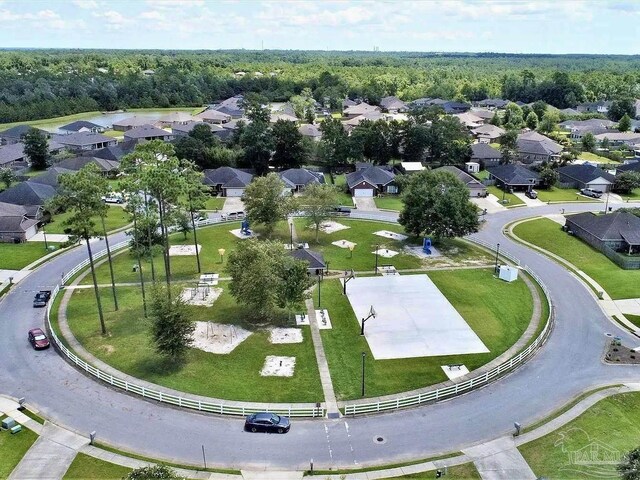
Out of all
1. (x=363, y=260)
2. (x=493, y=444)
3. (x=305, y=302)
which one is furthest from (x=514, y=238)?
(x=493, y=444)

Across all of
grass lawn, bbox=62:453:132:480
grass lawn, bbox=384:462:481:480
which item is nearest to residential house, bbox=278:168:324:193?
grass lawn, bbox=62:453:132:480

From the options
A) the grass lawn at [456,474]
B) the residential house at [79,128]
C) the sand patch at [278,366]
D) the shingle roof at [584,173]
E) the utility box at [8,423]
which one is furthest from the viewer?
the residential house at [79,128]

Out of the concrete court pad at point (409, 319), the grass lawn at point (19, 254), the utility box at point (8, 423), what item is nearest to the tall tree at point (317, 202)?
the concrete court pad at point (409, 319)

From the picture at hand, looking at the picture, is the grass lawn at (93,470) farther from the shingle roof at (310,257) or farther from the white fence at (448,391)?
the shingle roof at (310,257)

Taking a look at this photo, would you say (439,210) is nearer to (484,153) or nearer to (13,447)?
(13,447)

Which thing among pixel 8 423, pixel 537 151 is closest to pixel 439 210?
pixel 8 423

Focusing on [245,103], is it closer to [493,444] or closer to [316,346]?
[316,346]
